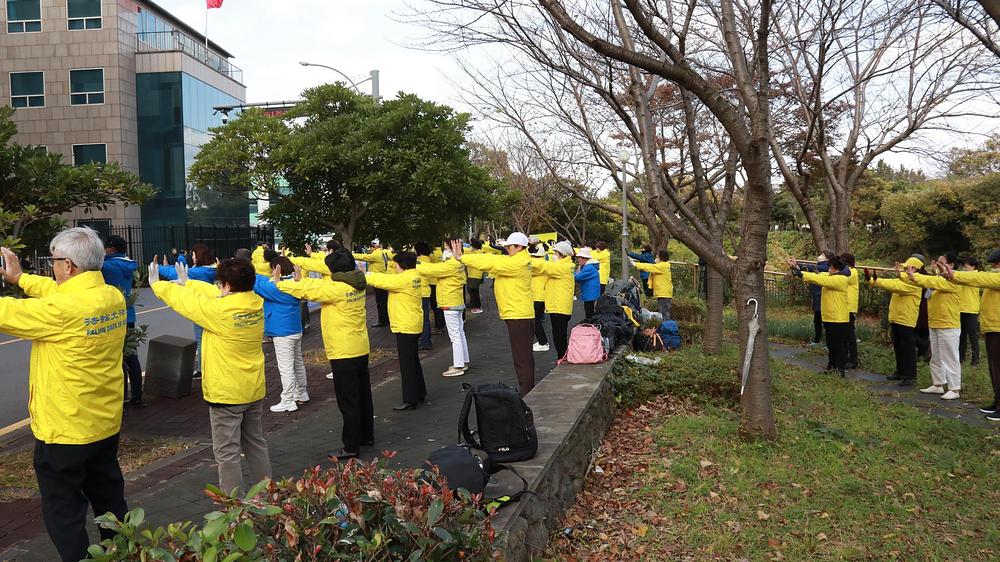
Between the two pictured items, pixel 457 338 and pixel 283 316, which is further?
pixel 457 338

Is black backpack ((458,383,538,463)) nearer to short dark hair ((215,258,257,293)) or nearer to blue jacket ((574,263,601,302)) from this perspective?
short dark hair ((215,258,257,293))

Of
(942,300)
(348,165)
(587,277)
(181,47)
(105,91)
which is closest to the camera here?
(942,300)

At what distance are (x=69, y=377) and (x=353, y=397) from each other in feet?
9.39

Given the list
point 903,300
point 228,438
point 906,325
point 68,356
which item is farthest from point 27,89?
point 906,325

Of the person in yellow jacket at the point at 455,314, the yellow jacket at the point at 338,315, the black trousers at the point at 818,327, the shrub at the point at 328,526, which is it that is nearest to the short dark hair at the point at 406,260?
the yellow jacket at the point at 338,315

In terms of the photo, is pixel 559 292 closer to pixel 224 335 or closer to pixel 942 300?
pixel 942 300

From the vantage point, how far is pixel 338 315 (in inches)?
264

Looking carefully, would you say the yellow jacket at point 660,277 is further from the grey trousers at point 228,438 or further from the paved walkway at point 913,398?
the grey trousers at point 228,438

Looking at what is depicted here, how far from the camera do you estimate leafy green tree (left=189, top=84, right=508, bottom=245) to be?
424 inches

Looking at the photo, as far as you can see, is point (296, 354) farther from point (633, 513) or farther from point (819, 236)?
point (819, 236)

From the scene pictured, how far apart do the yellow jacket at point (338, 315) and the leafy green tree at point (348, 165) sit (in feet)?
14.1

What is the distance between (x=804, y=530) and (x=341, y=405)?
13.0 ft

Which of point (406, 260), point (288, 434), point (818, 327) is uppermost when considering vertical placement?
point (406, 260)

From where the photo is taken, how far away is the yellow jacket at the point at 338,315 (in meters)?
6.57
